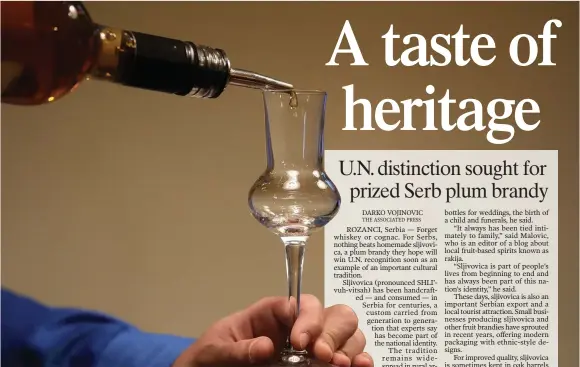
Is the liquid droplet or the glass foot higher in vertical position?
the liquid droplet

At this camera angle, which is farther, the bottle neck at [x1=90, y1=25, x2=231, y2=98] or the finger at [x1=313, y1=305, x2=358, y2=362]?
the finger at [x1=313, y1=305, x2=358, y2=362]

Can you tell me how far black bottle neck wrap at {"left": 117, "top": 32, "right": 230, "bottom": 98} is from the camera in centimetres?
42

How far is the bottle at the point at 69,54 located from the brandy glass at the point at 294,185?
102 mm

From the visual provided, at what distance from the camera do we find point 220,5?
3.50 ft

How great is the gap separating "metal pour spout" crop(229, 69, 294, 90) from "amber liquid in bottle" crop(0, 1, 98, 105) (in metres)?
0.09

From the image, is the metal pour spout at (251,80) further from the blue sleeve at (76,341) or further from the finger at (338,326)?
the blue sleeve at (76,341)

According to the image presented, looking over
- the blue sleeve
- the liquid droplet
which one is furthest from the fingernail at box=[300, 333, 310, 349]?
the blue sleeve

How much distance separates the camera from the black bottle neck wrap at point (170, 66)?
0.42 metres

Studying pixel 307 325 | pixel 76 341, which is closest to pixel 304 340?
pixel 307 325

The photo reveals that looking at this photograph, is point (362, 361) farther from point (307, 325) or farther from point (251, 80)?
point (251, 80)

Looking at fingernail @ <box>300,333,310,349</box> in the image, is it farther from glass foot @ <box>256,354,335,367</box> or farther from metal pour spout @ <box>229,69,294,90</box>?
metal pour spout @ <box>229,69,294,90</box>

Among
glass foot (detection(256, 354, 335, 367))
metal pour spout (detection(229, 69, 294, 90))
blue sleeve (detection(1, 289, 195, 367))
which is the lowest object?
blue sleeve (detection(1, 289, 195, 367))

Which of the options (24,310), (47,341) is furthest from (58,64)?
(24,310)

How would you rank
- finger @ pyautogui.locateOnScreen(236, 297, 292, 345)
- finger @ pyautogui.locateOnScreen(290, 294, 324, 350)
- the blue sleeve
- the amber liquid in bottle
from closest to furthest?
1. the amber liquid in bottle
2. finger @ pyautogui.locateOnScreen(290, 294, 324, 350)
3. finger @ pyautogui.locateOnScreen(236, 297, 292, 345)
4. the blue sleeve
